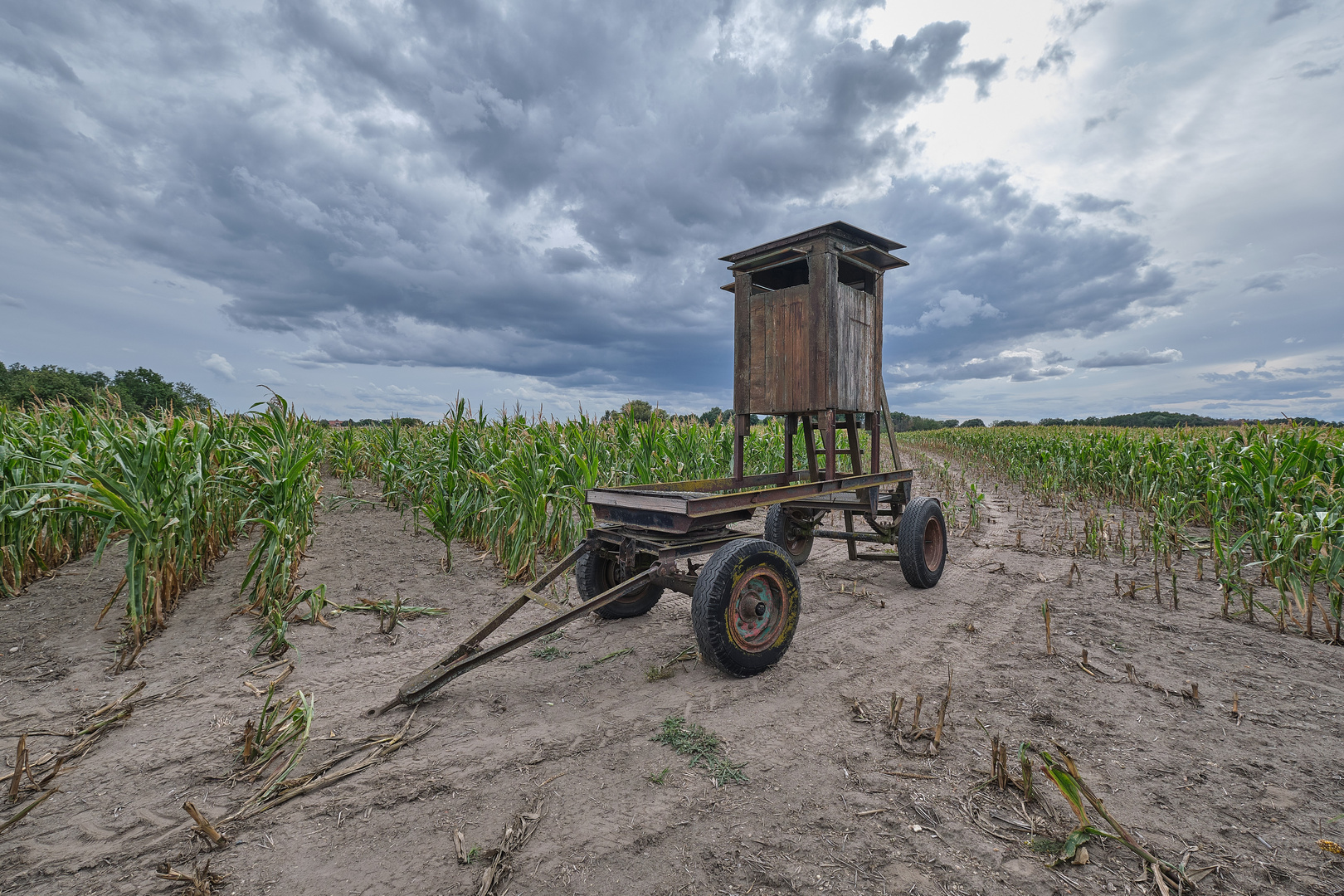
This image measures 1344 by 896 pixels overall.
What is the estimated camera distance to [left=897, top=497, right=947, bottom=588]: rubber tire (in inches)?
207

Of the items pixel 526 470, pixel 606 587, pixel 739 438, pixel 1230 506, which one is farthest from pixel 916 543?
pixel 1230 506

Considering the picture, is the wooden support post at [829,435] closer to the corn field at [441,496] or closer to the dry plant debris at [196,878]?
the corn field at [441,496]

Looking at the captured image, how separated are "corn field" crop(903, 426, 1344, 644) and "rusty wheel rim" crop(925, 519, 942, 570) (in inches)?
74.7

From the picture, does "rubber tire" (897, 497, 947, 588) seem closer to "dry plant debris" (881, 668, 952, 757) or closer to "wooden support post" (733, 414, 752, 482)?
"wooden support post" (733, 414, 752, 482)

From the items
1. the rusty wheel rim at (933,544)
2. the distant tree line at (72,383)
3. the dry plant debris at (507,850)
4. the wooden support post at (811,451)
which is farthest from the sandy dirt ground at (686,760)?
the distant tree line at (72,383)

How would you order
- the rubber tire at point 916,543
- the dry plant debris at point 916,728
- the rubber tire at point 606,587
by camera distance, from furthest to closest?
the rubber tire at point 916,543 < the rubber tire at point 606,587 < the dry plant debris at point 916,728

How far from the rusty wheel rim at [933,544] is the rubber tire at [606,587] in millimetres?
2927

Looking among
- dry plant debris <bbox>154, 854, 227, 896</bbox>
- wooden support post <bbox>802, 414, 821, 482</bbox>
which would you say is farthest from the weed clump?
wooden support post <bbox>802, 414, 821, 482</bbox>

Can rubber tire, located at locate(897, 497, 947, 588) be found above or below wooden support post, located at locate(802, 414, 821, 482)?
below

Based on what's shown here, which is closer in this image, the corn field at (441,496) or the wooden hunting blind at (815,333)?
the corn field at (441,496)

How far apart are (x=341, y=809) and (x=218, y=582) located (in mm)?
3510

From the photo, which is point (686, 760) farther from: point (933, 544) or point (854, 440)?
point (933, 544)

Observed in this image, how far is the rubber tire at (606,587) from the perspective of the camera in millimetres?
4234

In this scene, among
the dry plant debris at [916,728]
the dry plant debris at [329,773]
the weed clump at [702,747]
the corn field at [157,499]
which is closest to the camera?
the dry plant debris at [329,773]
